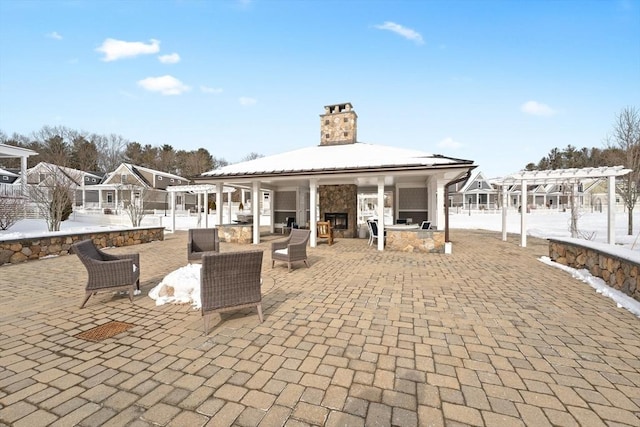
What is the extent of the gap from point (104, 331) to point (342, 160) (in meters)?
8.86

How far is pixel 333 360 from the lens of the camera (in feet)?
8.52

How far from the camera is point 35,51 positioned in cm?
1017

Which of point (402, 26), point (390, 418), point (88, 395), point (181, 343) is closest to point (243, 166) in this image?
point (402, 26)

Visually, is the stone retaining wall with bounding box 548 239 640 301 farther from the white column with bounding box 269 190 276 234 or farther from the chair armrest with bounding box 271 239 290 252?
the white column with bounding box 269 190 276 234

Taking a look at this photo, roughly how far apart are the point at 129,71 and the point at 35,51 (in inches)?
112

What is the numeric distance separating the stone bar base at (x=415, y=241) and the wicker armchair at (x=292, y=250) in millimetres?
3569

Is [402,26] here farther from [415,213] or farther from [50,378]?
[50,378]

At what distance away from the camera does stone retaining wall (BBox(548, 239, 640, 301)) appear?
427 cm

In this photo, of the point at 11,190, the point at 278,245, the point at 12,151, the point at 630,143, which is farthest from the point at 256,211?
the point at 630,143

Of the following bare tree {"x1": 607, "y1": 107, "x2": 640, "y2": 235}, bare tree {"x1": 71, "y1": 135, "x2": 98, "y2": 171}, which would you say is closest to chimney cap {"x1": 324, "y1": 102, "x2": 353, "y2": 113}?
bare tree {"x1": 607, "y1": 107, "x2": 640, "y2": 235}

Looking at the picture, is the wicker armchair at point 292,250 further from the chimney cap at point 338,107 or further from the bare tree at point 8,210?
the bare tree at point 8,210

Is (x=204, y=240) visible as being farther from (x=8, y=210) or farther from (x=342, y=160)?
(x=8, y=210)

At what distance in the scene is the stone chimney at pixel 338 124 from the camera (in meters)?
14.0

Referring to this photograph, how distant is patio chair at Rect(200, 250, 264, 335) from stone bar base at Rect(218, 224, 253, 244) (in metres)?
8.19
